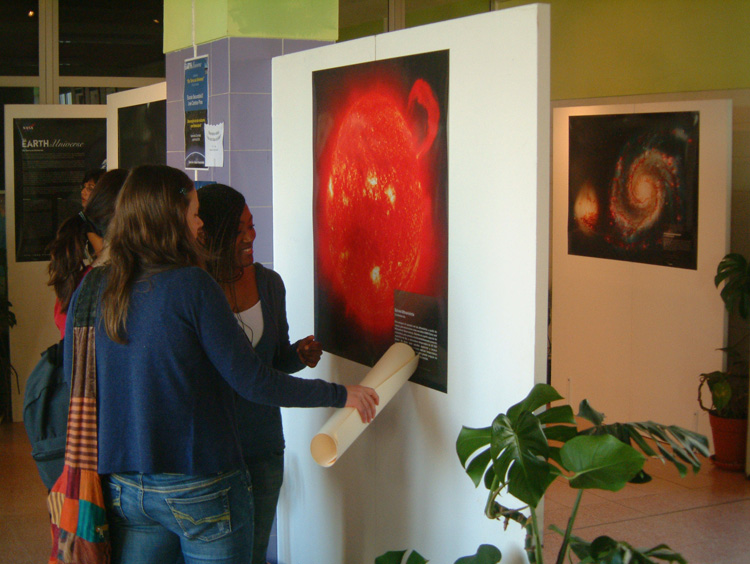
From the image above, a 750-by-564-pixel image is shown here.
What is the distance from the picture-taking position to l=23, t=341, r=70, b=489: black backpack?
2.38m

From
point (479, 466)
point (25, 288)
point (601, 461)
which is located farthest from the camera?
point (25, 288)

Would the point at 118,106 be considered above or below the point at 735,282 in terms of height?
above

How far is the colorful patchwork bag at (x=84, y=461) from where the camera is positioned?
6.19 feet

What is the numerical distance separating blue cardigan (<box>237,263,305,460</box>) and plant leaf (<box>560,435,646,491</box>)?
103 centimetres

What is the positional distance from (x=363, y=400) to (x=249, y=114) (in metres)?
1.49

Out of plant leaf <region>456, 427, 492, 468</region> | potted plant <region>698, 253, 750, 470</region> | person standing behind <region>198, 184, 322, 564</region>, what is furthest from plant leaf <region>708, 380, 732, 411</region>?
plant leaf <region>456, 427, 492, 468</region>

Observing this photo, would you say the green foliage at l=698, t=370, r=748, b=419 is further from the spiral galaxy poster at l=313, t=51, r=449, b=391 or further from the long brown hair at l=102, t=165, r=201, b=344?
the long brown hair at l=102, t=165, r=201, b=344

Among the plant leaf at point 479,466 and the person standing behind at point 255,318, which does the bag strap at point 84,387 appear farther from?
the plant leaf at point 479,466

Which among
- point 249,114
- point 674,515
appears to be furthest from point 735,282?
point 249,114

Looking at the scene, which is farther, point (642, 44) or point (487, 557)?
point (642, 44)

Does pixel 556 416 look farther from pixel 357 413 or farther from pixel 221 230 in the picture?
pixel 221 230

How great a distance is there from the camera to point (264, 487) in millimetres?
2438

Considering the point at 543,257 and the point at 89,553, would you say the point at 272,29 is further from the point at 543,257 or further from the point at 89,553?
the point at 89,553

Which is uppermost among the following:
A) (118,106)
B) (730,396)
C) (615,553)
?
(118,106)
